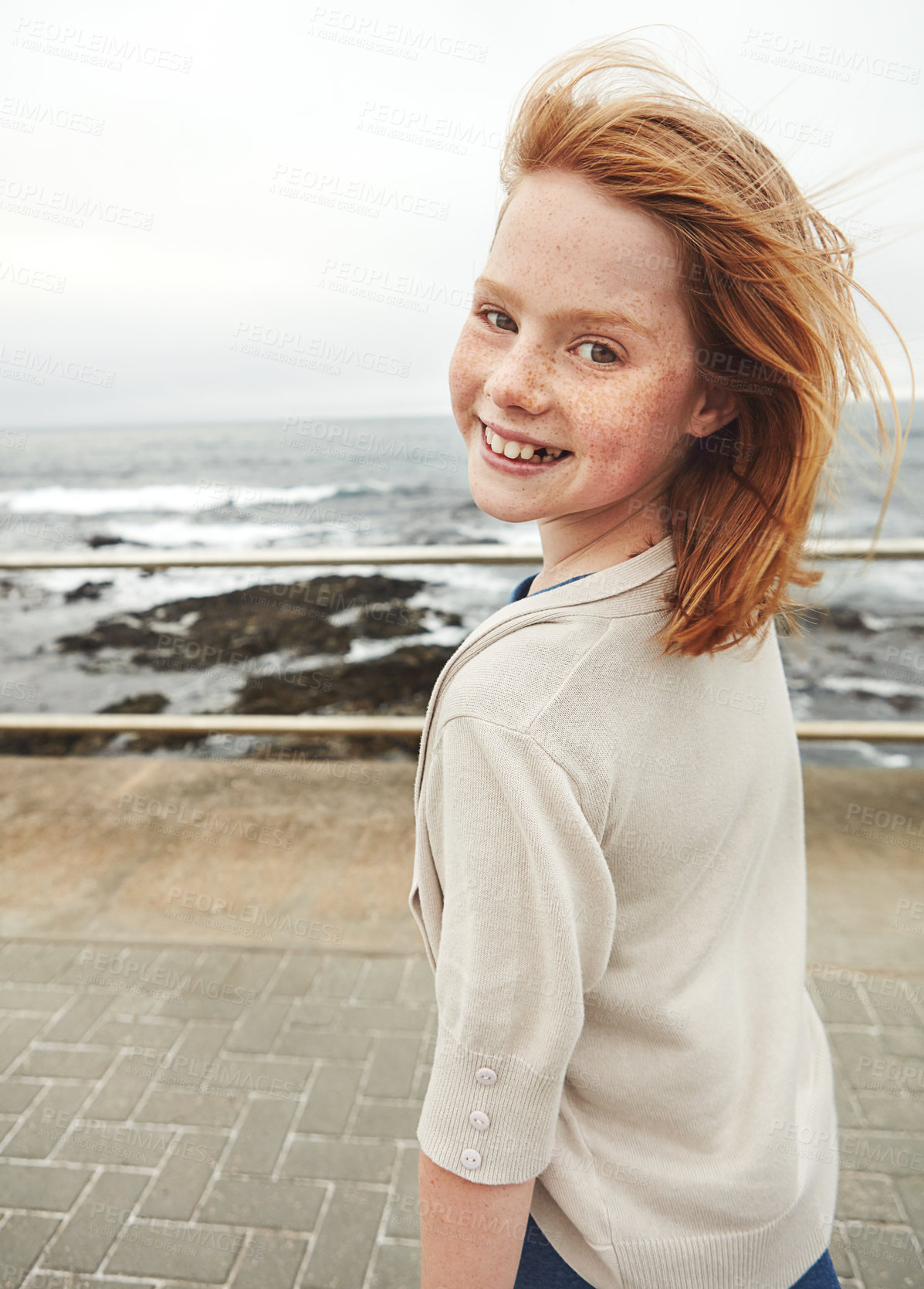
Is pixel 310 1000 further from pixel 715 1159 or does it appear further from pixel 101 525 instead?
pixel 101 525

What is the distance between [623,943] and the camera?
2.61 ft

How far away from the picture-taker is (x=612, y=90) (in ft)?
2.66

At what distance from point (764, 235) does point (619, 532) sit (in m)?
0.28

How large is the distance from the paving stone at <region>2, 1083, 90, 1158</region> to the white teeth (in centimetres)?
235

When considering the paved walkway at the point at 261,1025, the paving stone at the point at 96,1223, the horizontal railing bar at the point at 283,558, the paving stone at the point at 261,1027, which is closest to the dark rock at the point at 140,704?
the paved walkway at the point at 261,1025

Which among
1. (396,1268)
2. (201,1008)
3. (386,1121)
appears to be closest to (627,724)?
(396,1268)

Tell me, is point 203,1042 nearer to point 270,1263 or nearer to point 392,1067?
point 392,1067

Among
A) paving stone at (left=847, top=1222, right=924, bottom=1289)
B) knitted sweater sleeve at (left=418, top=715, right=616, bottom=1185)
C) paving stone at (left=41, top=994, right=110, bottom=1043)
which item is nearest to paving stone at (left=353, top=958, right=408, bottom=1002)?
paving stone at (left=41, top=994, right=110, bottom=1043)

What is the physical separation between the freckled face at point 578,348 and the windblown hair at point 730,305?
0.02 m

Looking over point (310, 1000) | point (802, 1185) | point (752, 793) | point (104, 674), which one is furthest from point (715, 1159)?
point (104, 674)

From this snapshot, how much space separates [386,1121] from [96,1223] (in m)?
0.72

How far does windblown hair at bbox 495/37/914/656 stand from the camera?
0.74 metres

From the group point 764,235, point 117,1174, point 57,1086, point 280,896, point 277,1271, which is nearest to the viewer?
point 764,235

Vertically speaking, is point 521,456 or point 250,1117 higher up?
point 521,456
